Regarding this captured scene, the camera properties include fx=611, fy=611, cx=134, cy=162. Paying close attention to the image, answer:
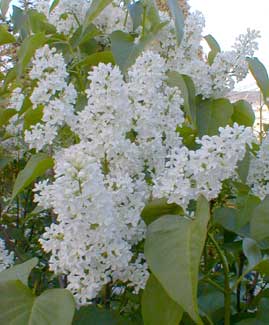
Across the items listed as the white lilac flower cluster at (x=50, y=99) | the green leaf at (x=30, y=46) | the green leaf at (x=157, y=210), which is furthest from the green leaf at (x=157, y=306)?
the green leaf at (x=30, y=46)

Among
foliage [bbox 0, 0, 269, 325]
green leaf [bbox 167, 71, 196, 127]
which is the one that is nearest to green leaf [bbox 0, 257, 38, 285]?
foliage [bbox 0, 0, 269, 325]

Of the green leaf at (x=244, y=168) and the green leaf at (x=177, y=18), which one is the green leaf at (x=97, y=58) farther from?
the green leaf at (x=244, y=168)

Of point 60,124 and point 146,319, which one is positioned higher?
point 60,124

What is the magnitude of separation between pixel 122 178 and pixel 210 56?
0.59 m

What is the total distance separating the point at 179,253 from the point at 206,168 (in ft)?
0.57

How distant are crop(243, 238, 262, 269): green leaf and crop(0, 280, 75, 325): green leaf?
0.99 ft

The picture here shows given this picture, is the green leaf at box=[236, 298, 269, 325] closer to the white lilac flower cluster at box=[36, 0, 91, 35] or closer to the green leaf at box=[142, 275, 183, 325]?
the green leaf at box=[142, 275, 183, 325]

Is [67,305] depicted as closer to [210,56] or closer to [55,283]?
[55,283]

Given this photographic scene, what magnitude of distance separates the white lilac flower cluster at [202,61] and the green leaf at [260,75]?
0.8 inches

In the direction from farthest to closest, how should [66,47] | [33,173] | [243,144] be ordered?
1. [66,47]
2. [33,173]
3. [243,144]

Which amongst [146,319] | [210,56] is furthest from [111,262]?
[210,56]

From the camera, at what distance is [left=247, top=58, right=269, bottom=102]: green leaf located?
1.33 m

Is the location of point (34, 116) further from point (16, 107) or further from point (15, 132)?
Result: point (15, 132)

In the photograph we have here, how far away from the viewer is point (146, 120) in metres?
1.08
